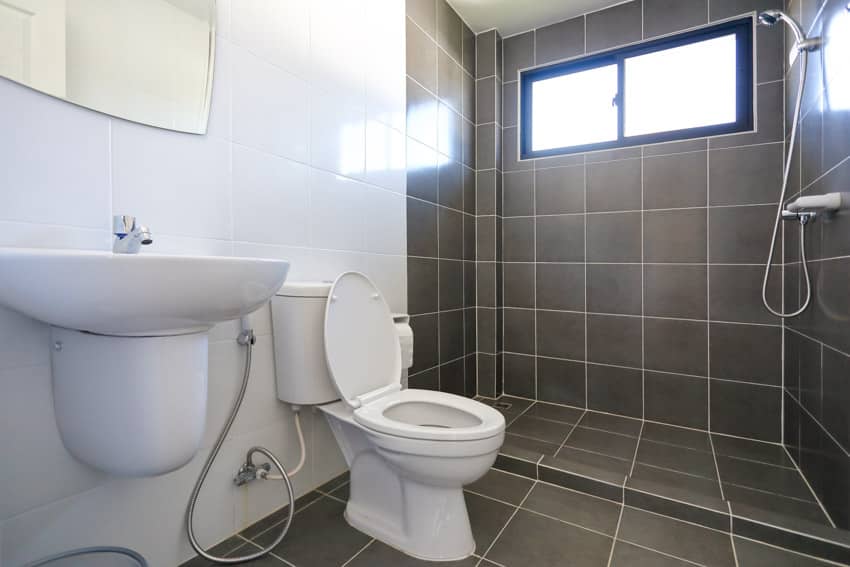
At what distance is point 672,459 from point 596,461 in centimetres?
35

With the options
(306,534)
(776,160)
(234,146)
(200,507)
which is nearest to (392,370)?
(306,534)

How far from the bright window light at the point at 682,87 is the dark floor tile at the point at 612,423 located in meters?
1.59

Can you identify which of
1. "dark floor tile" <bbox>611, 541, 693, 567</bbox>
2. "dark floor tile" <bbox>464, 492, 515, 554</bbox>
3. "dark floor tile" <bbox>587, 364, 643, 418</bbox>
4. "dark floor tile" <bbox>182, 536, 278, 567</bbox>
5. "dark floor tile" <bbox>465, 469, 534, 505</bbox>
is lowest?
"dark floor tile" <bbox>611, 541, 693, 567</bbox>

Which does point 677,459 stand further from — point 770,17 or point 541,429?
point 770,17

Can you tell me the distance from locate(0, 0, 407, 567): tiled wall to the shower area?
343mm

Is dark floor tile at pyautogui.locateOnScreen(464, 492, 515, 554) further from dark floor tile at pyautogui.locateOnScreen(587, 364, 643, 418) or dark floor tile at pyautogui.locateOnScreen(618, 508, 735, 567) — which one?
dark floor tile at pyautogui.locateOnScreen(587, 364, 643, 418)

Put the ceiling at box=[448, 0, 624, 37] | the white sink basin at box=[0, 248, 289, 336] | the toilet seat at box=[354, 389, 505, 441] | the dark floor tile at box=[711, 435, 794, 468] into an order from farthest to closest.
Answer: the ceiling at box=[448, 0, 624, 37] < the dark floor tile at box=[711, 435, 794, 468] < the toilet seat at box=[354, 389, 505, 441] < the white sink basin at box=[0, 248, 289, 336]

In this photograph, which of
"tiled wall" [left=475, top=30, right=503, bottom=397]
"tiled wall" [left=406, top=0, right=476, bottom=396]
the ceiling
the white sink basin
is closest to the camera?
the white sink basin

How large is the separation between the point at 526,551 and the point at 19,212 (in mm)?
1567

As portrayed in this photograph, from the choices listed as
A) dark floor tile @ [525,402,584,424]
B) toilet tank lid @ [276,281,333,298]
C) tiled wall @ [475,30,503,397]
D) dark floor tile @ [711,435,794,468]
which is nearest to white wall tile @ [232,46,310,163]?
toilet tank lid @ [276,281,333,298]

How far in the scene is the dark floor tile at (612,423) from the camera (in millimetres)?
2108

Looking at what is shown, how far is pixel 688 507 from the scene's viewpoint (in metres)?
1.41

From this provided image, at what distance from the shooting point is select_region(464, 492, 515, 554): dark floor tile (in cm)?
131

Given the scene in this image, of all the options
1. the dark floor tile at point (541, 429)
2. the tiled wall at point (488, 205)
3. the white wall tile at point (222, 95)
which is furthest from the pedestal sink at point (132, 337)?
the tiled wall at point (488, 205)
